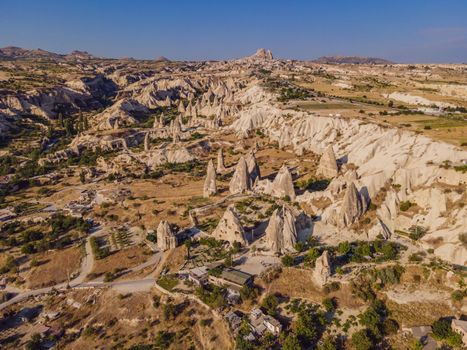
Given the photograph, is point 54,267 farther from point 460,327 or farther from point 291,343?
point 460,327

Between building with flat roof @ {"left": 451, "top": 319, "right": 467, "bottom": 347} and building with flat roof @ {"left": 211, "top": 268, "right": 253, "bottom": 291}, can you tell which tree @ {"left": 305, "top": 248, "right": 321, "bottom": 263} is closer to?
building with flat roof @ {"left": 211, "top": 268, "right": 253, "bottom": 291}

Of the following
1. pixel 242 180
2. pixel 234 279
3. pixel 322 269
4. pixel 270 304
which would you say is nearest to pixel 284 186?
pixel 242 180

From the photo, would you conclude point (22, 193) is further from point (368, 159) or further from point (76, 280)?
point (368, 159)

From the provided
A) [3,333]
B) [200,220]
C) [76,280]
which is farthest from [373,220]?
[3,333]

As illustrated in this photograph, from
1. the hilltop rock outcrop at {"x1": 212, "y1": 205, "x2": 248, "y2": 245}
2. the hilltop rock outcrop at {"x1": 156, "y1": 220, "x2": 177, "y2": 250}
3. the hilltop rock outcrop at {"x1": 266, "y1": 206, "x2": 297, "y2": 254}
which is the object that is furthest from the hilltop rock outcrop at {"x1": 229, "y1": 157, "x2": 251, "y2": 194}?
the hilltop rock outcrop at {"x1": 266, "y1": 206, "x2": 297, "y2": 254}

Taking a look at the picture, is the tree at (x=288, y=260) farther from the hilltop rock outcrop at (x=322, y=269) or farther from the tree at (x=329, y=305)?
the tree at (x=329, y=305)
